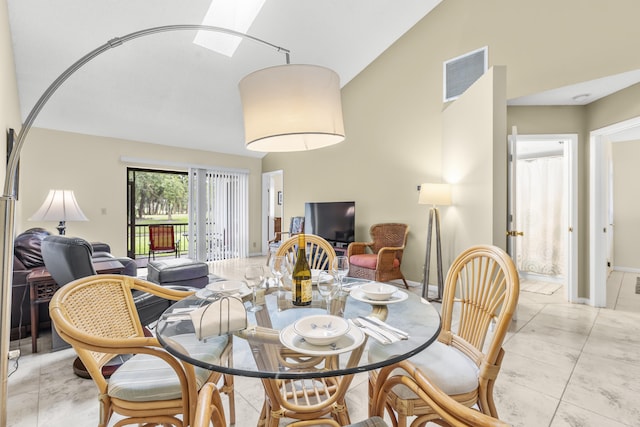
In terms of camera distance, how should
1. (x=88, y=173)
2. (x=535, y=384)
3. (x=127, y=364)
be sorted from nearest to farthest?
1. (x=127, y=364)
2. (x=535, y=384)
3. (x=88, y=173)

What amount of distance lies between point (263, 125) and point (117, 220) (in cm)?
A: 529

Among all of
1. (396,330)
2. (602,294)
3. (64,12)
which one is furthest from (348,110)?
(396,330)

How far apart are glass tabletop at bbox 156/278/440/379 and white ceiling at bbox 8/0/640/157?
3306mm

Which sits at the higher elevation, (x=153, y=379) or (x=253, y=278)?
(x=253, y=278)

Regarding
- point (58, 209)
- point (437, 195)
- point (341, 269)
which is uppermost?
point (437, 195)

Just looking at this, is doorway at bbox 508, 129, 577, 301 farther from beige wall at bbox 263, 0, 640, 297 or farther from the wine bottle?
the wine bottle

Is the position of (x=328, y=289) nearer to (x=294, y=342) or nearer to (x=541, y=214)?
(x=294, y=342)

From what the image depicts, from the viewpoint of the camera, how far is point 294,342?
97cm

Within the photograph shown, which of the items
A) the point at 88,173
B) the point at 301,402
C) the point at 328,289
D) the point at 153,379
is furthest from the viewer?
the point at 88,173

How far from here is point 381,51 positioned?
15.6ft

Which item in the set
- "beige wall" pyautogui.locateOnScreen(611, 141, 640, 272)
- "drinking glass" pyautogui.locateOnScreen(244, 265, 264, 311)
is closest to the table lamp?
"drinking glass" pyautogui.locateOnScreen(244, 265, 264, 311)

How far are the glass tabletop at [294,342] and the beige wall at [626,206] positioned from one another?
251 inches

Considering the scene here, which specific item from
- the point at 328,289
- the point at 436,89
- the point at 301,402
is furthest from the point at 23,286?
the point at 436,89

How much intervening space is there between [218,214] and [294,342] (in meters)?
6.00
